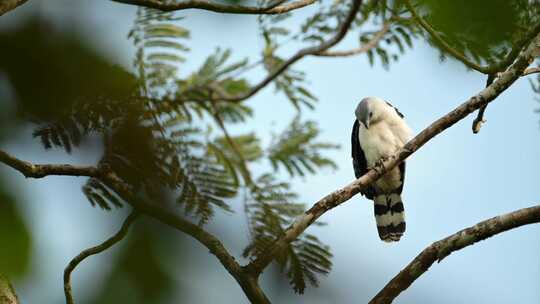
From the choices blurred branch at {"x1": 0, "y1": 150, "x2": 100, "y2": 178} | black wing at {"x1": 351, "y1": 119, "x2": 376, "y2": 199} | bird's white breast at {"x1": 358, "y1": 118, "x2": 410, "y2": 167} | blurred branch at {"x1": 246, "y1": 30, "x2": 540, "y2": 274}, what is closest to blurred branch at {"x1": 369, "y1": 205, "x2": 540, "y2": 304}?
blurred branch at {"x1": 246, "y1": 30, "x2": 540, "y2": 274}

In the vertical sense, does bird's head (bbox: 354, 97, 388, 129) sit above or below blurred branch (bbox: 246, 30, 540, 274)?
above

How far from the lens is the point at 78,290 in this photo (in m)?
0.59

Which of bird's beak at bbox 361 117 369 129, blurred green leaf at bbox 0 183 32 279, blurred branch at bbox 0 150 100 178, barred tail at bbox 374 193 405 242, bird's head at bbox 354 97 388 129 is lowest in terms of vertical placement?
blurred green leaf at bbox 0 183 32 279

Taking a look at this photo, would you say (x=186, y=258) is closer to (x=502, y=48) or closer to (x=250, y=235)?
(x=250, y=235)

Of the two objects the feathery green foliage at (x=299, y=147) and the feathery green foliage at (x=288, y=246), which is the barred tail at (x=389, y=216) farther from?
the feathery green foliage at (x=288, y=246)

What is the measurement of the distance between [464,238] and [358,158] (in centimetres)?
424

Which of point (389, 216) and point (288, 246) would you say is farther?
point (389, 216)

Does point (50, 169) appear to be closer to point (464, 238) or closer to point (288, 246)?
point (288, 246)

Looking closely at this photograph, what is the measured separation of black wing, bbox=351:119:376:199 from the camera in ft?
23.8

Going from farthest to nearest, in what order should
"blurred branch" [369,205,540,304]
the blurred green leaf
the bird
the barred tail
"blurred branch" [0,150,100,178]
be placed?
the barred tail < the bird < "blurred branch" [369,205,540,304] < "blurred branch" [0,150,100,178] < the blurred green leaf

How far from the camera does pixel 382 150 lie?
6.89 m

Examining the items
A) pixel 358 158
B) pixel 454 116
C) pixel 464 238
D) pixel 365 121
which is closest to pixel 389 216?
pixel 358 158

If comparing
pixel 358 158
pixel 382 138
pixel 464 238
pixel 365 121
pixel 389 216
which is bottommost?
pixel 464 238

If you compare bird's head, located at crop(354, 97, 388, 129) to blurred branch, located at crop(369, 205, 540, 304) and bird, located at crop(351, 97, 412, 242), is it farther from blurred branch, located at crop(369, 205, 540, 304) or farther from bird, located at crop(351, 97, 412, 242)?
blurred branch, located at crop(369, 205, 540, 304)
